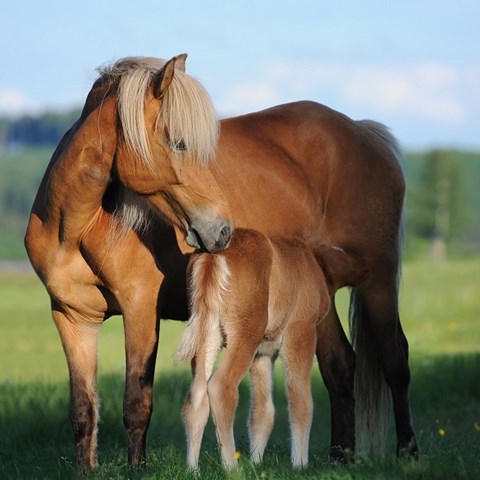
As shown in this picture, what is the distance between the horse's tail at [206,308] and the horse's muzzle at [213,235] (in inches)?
1.9

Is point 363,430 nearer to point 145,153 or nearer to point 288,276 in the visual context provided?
point 288,276

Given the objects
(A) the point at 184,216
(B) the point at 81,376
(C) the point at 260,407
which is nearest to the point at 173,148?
(A) the point at 184,216

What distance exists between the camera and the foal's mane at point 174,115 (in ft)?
17.8

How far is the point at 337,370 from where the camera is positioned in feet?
23.7

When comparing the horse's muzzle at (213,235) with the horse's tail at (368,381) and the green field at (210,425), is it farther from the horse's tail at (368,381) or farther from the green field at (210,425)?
the horse's tail at (368,381)

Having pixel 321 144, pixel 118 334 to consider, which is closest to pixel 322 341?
pixel 321 144

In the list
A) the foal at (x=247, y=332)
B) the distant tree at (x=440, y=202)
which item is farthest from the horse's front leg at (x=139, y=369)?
the distant tree at (x=440, y=202)

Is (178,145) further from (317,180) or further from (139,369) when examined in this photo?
(317,180)

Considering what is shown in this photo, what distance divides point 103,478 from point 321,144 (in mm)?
3117

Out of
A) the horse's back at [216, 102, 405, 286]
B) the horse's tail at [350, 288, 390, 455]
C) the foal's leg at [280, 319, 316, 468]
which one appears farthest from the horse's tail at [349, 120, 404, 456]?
the foal's leg at [280, 319, 316, 468]

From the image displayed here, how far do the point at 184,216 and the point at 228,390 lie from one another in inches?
39.7

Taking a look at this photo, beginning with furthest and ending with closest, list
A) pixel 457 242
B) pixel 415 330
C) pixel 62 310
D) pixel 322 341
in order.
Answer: pixel 457 242 < pixel 415 330 < pixel 322 341 < pixel 62 310

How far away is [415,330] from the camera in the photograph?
2073 cm

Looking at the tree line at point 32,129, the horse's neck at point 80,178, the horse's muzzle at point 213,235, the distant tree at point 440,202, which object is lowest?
the distant tree at point 440,202
